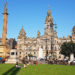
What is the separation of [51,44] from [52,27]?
1716 centimetres

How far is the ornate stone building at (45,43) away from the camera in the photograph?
10838 centimetres

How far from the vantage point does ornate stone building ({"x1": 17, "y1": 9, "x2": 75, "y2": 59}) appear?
108 metres

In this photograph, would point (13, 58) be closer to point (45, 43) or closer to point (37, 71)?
point (37, 71)

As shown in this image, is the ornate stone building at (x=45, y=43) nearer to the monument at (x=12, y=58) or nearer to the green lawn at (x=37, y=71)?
the monument at (x=12, y=58)

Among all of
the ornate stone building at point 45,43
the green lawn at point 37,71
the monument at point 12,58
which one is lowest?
the green lawn at point 37,71

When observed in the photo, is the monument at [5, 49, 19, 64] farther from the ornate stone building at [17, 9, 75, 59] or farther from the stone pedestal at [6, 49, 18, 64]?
the ornate stone building at [17, 9, 75, 59]

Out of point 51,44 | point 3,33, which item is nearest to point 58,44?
point 51,44

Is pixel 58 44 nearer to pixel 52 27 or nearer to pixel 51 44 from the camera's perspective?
pixel 51 44

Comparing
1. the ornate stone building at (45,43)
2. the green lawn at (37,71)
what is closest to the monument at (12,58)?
the green lawn at (37,71)

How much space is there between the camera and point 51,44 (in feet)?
363

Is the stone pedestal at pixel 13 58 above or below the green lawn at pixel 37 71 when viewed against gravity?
above

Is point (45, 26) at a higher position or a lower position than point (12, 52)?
higher

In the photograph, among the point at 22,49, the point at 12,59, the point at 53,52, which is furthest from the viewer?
the point at 22,49

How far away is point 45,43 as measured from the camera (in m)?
111
